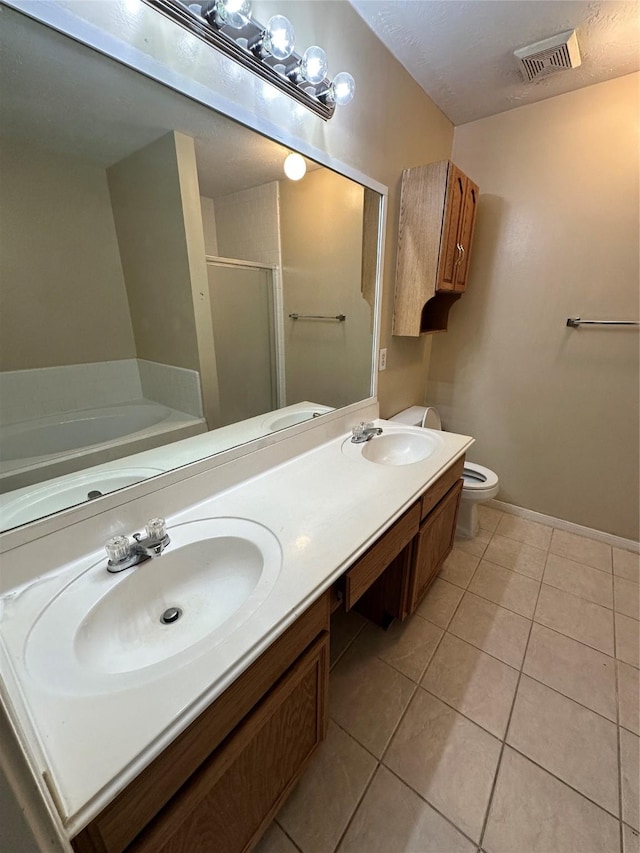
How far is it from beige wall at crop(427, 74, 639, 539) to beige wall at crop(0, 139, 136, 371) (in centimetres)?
204

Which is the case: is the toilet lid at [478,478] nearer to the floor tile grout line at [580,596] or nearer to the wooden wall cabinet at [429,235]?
the floor tile grout line at [580,596]

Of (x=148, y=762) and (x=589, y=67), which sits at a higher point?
(x=589, y=67)

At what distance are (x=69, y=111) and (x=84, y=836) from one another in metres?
1.33

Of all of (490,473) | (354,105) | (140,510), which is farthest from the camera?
(490,473)

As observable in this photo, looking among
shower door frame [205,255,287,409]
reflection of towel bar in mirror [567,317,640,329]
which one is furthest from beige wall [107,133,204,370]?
reflection of towel bar in mirror [567,317,640,329]

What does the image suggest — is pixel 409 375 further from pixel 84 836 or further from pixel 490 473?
pixel 84 836

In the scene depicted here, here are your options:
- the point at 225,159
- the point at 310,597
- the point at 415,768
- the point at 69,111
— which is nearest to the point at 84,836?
the point at 310,597

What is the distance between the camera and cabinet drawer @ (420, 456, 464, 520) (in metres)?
1.28

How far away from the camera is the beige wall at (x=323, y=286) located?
1.32 meters

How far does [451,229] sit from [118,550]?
6.28ft

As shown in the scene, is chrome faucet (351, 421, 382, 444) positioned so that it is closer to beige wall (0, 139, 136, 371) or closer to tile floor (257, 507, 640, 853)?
tile floor (257, 507, 640, 853)

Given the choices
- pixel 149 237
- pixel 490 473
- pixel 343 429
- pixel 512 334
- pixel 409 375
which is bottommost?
pixel 490 473

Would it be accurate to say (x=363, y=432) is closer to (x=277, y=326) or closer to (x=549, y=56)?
(x=277, y=326)

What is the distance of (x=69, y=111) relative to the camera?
2.58ft
